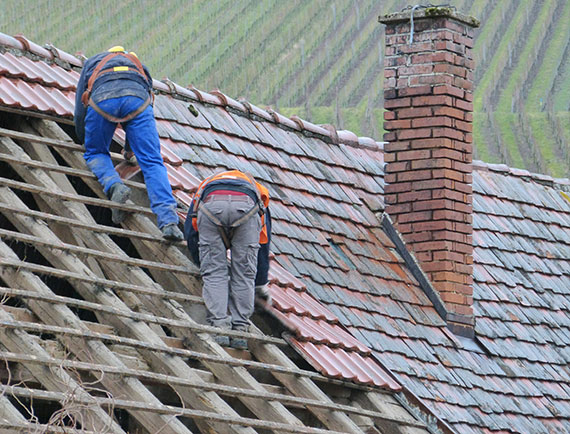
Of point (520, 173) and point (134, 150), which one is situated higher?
point (520, 173)

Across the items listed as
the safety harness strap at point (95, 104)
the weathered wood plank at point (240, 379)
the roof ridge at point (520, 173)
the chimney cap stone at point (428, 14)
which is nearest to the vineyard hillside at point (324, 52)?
the roof ridge at point (520, 173)

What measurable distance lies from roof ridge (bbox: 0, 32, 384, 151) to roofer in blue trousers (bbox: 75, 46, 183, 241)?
1195 millimetres

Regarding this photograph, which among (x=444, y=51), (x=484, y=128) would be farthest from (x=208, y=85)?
(x=444, y=51)

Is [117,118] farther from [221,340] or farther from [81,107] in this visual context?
[221,340]

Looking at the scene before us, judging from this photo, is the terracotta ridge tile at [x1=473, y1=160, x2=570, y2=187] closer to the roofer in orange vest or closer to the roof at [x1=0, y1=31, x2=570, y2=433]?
the roof at [x1=0, y1=31, x2=570, y2=433]

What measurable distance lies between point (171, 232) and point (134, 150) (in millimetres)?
671

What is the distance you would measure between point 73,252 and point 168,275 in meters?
0.90

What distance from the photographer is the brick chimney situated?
9.62m

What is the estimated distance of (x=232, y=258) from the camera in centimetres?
705

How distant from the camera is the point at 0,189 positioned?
22.2 feet

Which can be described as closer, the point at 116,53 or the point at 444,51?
the point at 116,53

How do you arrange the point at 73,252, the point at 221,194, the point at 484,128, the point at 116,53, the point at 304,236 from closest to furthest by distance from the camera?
the point at 73,252
the point at 221,194
the point at 116,53
the point at 304,236
the point at 484,128

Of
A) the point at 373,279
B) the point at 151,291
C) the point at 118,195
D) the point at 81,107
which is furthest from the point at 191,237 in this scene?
the point at 373,279

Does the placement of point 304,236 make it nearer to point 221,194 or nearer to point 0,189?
point 221,194
